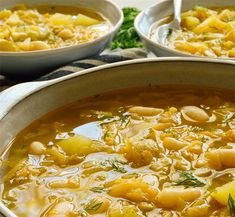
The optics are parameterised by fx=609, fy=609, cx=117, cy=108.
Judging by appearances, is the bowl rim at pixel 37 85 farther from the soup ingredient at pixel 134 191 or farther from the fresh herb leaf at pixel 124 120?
the soup ingredient at pixel 134 191

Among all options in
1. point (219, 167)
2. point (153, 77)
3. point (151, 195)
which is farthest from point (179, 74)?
point (151, 195)

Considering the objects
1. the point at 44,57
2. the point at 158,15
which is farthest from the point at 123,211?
the point at 158,15

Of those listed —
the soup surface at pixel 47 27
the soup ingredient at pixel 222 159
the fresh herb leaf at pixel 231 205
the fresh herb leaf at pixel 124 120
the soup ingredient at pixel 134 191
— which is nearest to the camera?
the fresh herb leaf at pixel 231 205

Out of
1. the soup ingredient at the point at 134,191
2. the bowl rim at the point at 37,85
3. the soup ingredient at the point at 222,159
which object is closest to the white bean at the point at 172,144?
the soup ingredient at the point at 222,159

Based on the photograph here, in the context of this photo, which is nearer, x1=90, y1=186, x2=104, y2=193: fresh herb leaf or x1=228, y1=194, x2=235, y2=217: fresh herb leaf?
x1=228, y1=194, x2=235, y2=217: fresh herb leaf

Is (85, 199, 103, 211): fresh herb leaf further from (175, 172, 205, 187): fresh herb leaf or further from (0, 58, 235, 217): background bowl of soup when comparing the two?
(175, 172, 205, 187): fresh herb leaf

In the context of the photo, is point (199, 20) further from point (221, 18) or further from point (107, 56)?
point (107, 56)

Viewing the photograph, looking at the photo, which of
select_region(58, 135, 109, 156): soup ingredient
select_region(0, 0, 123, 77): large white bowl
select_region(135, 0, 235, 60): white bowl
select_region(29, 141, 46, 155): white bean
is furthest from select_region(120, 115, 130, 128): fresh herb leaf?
select_region(0, 0, 123, 77): large white bowl
